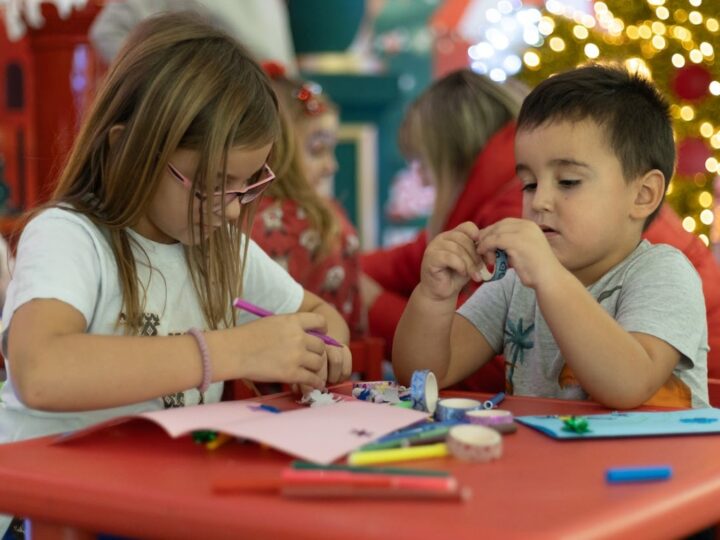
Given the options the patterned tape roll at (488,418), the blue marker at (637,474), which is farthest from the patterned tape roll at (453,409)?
the blue marker at (637,474)

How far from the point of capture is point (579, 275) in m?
1.39

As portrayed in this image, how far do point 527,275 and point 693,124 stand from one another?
65.7 inches

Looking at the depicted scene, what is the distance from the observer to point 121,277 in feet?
4.06

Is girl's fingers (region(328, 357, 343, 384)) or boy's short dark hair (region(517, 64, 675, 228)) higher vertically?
boy's short dark hair (region(517, 64, 675, 228))

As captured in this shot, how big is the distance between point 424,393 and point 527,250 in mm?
214

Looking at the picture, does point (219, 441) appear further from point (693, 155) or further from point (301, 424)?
point (693, 155)

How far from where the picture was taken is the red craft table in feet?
2.24

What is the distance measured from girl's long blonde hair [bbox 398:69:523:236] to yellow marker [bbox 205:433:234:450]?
4.87ft

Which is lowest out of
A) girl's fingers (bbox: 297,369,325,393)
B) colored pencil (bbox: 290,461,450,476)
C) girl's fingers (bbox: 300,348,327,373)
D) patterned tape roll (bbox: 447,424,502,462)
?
girl's fingers (bbox: 297,369,325,393)

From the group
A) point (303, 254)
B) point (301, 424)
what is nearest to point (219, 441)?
point (301, 424)

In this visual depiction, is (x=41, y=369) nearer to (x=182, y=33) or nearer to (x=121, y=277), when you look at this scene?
(x=121, y=277)

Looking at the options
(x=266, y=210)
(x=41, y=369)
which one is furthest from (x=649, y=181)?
(x=266, y=210)

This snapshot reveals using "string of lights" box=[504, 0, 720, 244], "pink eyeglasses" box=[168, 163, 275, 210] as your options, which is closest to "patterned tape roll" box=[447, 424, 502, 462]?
"pink eyeglasses" box=[168, 163, 275, 210]

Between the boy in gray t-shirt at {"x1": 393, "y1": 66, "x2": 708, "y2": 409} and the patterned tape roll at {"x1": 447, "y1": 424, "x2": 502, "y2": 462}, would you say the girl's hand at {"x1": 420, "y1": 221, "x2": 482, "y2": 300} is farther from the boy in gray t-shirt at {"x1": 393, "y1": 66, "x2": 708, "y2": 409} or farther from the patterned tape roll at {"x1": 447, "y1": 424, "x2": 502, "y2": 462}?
the patterned tape roll at {"x1": 447, "y1": 424, "x2": 502, "y2": 462}
